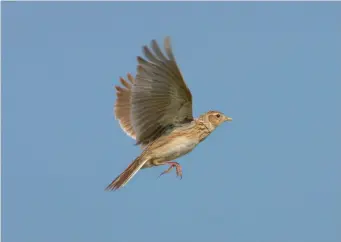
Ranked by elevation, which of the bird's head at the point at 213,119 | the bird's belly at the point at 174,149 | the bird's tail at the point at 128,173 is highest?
the bird's head at the point at 213,119

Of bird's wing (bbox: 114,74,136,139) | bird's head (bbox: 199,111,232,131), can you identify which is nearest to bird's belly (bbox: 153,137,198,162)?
bird's head (bbox: 199,111,232,131)

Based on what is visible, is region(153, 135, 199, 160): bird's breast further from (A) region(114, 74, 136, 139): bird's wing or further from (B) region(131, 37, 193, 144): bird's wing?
(A) region(114, 74, 136, 139): bird's wing

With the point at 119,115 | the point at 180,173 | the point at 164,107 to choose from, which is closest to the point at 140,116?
the point at 164,107

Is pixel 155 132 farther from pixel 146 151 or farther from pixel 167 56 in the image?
pixel 167 56

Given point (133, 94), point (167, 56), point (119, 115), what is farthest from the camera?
point (119, 115)

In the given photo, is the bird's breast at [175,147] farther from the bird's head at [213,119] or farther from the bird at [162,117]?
the bird's head at [213,119]

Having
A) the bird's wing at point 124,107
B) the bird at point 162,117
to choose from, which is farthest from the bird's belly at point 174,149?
the bird's wing at point 124,107

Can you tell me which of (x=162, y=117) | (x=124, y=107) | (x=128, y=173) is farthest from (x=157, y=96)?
(x=124, y=107)
